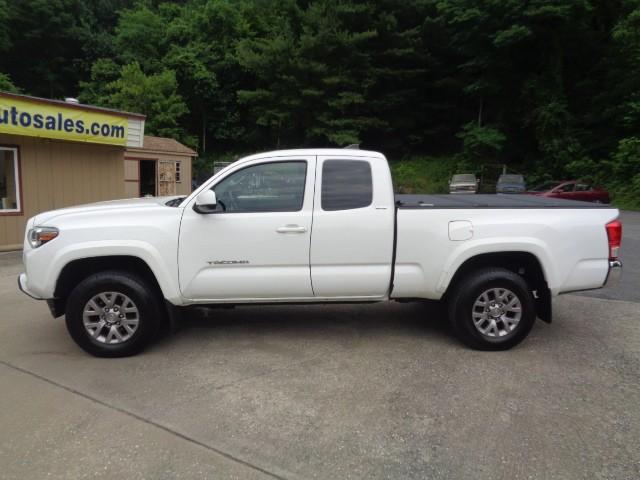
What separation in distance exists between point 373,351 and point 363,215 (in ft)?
4.34

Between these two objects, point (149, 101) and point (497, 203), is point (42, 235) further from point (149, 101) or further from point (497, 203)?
point (149, 101)

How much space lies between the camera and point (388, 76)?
34.3 meters

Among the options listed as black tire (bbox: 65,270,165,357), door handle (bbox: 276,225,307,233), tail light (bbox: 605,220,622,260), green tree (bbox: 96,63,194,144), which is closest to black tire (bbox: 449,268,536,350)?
tail light (bbox: 605,220,622,260)

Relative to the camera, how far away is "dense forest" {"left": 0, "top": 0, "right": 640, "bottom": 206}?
94.0 ft

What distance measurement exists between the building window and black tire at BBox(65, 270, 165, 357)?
7763 mm

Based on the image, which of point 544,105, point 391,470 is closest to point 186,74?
point 544,105

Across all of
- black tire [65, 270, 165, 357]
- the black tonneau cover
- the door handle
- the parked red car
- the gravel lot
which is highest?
the parked red car

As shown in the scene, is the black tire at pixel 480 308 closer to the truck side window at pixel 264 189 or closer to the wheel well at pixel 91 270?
the truck side window at pixel 264 189

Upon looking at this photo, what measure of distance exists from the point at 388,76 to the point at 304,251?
107 ft

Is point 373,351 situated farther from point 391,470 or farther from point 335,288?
point 391,470

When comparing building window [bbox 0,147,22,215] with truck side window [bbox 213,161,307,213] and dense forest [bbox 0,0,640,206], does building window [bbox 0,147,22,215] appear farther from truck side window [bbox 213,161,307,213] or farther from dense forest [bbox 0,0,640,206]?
dense forest [bbox 0,0,640,206]

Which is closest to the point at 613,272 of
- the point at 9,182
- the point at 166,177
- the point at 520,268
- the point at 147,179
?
the point at 520,268

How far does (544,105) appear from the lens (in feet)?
96.7

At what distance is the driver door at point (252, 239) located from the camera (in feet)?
14.5
